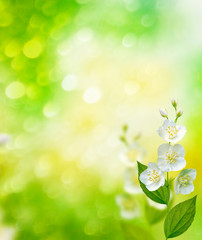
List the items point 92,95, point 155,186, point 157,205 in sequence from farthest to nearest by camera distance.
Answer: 1. point 92,95
2. point 157,205
3. point 155,186

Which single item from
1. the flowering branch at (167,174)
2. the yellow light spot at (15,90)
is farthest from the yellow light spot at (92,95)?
the flowering branch at (167,174)

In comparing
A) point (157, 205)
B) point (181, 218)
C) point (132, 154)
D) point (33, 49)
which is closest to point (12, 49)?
point (33, 49)

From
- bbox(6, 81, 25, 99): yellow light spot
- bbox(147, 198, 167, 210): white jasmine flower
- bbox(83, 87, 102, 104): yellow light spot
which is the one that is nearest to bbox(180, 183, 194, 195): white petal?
bbox(147, 198, 167, 210): white jasmine flower

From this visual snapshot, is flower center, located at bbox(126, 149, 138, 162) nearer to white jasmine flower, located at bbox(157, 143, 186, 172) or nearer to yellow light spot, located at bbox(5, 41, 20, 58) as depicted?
white jasmine flower, located at bbox(157, 143, 186, 172)

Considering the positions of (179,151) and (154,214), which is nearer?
(179,151)

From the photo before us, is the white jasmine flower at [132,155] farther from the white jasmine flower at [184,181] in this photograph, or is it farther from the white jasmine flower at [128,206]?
the white jasmine flower at [184,181]

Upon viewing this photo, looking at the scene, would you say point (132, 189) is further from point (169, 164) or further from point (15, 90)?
point (15, 90)

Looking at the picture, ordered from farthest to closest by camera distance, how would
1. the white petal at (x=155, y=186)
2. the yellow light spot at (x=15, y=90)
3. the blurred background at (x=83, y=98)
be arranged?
the yellow light spot at (x=15, y=90) < the blurred background at (x=83, y=98) < the white petal at (x=155, y=186)
